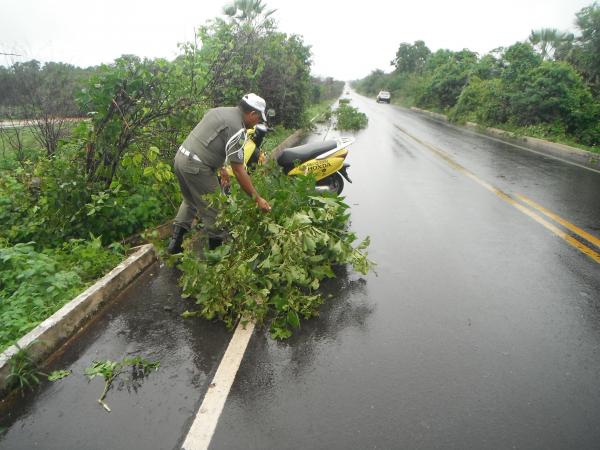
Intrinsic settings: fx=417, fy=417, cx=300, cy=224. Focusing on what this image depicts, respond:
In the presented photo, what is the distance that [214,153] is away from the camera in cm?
418

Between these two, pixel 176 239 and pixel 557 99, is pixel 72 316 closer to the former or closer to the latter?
pixel 176 239

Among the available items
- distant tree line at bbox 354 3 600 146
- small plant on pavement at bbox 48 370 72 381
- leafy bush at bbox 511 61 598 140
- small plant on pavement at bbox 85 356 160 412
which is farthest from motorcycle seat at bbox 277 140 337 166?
leafy bush at bbox 511 61 598 140

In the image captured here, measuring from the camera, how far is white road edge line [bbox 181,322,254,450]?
2381mm

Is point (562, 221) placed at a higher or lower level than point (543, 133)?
lower

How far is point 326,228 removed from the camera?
14.4 ft

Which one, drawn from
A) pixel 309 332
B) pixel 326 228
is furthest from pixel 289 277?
pixel 326 228

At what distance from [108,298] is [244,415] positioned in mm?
2033

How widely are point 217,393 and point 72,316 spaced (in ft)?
4.99

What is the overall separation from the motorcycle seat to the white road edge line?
3.76 meters

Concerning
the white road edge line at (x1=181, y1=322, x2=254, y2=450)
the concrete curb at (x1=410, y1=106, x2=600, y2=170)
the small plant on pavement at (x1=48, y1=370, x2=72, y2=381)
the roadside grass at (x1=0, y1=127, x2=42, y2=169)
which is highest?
the roadside grass at (x1=0, y1=127, x2=42, y2=169)

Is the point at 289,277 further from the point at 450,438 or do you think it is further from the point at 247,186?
the point at 450,438

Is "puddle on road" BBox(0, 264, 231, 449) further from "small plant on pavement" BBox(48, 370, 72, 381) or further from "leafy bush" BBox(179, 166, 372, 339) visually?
"leafy bush" BBox(179, 166, 372, 339)

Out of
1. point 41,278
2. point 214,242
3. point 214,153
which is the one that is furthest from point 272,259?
point 41,278

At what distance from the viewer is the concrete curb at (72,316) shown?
9.73 feet
